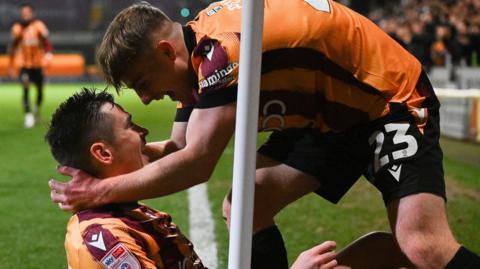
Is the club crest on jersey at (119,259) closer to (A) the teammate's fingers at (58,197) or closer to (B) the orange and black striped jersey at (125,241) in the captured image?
(B) the orange and black striped jersey at (125,241)

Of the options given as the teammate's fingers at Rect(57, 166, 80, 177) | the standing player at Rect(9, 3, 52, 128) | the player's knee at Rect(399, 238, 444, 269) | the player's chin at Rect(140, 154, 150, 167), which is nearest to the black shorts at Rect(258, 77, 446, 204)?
the player's knee at Rect(399, 238, 444, 269)

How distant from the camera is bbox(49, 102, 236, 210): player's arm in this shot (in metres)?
3.05

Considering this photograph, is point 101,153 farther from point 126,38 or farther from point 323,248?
point 323,248

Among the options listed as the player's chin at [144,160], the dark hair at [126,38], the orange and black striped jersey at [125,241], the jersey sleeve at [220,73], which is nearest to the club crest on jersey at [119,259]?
the orange and black striped jersey at [125,241]

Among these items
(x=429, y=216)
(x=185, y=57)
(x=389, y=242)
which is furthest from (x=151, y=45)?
(x=389, y=242)

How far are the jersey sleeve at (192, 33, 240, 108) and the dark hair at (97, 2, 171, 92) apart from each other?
0.28 meters

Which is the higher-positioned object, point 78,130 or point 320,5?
point 320,5

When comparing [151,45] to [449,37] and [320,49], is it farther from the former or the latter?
[449,37]

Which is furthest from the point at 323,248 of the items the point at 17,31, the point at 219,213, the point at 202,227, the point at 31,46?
the point at 17,31

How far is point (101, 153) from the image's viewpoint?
3.14m

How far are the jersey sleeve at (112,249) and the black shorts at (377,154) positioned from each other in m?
1.03

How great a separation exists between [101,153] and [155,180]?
0.79 ft

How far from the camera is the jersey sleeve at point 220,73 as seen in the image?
310 centimetres

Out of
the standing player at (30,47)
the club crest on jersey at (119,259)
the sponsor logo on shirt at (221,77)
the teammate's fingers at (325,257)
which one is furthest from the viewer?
the standing player at (30,47)
